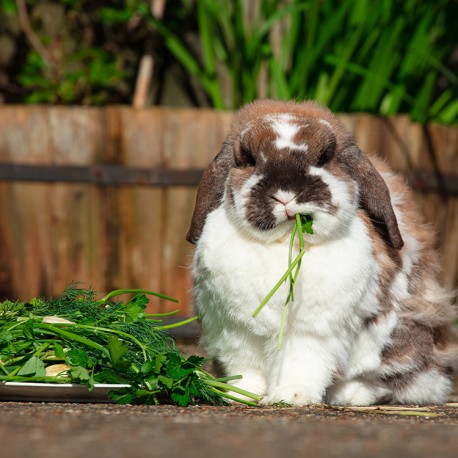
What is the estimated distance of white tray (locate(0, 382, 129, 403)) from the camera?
2.66m

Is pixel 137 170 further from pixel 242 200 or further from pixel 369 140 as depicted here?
pixel 242 200

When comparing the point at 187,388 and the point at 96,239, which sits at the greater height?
the point at 187,388

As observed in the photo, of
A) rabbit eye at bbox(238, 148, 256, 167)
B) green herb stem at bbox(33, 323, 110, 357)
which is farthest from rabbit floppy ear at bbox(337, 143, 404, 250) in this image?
green herb stem at bbox(33, 323, 110, 357)

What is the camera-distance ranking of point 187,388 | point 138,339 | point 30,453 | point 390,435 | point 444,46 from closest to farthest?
point 30,453, point 390,435, point 187,388, point 138,339, point 444,46

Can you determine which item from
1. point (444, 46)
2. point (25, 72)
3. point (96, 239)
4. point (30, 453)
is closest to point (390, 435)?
point (30, 453)

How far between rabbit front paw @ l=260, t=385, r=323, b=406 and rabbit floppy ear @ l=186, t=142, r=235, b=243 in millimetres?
649

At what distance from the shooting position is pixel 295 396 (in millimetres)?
2799

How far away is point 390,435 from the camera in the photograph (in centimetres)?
200

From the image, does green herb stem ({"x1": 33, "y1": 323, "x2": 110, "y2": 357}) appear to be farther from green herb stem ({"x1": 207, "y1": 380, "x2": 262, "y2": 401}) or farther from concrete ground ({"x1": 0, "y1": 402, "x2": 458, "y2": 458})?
green herb stem ({"x1": 207, "y1": 380, "x2": 262, "y2": 401})

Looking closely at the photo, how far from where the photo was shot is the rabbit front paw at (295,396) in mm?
2793

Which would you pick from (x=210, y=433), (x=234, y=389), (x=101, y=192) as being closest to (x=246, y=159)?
(x=234, y=389)

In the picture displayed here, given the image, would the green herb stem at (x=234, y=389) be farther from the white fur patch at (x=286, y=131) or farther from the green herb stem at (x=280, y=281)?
the white fur patch at (x=286, y=131)

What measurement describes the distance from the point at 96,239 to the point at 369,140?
161cm

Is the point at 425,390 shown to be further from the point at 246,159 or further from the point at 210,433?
the point at 210,433
